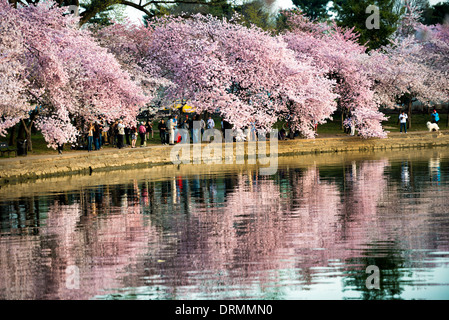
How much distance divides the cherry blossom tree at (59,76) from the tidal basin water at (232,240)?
12.1 m

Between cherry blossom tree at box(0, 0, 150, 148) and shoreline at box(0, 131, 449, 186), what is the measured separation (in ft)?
7.57

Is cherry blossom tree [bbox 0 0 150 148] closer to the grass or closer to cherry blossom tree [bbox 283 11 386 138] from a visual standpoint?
the grass

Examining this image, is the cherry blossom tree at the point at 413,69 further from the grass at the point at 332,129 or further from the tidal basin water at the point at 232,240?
the tidal basin water at the point at 232,240

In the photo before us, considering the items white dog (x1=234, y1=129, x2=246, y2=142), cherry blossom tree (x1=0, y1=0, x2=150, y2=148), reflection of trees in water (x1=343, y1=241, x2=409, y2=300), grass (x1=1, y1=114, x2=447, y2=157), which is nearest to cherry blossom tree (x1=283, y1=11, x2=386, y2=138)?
grass (x1=1, y1=114, x2=447, y2=157)

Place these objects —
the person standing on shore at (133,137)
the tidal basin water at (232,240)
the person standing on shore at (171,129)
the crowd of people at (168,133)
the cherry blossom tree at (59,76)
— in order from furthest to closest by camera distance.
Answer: the person standing on shore at (171,129) < the person standing on shore at (133,137) < the crowd of people at (168,133) < the cherry blossom tree at (59,76) < the tidal basin water at (232,240)

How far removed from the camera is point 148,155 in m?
38.9

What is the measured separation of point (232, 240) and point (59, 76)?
988 inches

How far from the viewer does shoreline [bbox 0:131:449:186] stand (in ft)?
105

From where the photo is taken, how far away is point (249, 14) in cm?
8131

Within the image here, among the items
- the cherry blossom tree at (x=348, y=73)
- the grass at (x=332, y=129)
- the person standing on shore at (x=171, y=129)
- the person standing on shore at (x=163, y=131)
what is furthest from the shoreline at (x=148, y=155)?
the person standing on shore at (x=163, y=131)

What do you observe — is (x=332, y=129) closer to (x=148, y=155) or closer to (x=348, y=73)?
(x=348, y=73)

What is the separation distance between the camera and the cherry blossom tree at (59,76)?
3550 centimetres
